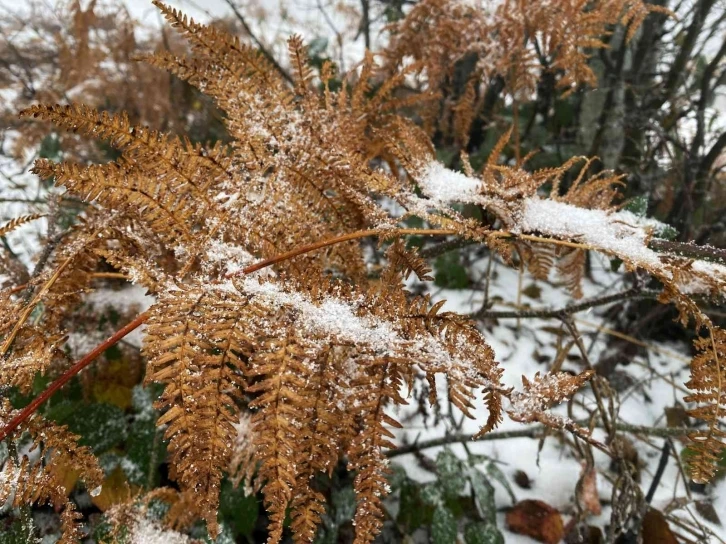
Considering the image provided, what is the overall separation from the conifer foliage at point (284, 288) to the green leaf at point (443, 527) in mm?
576

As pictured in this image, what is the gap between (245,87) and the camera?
784mm

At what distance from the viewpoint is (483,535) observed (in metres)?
1.14

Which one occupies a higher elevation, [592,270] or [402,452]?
[592,270]

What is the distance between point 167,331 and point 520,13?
1.34m

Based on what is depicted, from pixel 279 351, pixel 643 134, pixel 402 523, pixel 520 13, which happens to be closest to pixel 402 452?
pixel 402 523

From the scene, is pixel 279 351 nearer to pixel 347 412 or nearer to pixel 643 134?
pixel 347 412

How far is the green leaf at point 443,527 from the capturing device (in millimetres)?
1104

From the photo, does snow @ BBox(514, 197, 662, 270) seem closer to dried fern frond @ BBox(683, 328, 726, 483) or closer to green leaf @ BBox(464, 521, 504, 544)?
dried fern frond @ BBox(683, 328, 726, 483)

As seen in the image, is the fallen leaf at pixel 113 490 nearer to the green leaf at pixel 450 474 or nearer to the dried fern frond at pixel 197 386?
the dried fern frond at pixel 197 386

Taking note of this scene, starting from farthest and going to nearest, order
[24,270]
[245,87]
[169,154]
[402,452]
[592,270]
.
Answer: [592,270], [402,452], [24,270], [245,87], [169,154]

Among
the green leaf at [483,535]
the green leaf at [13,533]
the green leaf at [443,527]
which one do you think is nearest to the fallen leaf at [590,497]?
the green leaf at [483,535]

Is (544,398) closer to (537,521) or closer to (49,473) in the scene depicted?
(49,473)

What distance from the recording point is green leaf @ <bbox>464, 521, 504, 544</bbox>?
113 centimetres

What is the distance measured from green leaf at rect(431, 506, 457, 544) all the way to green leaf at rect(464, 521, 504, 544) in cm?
5
